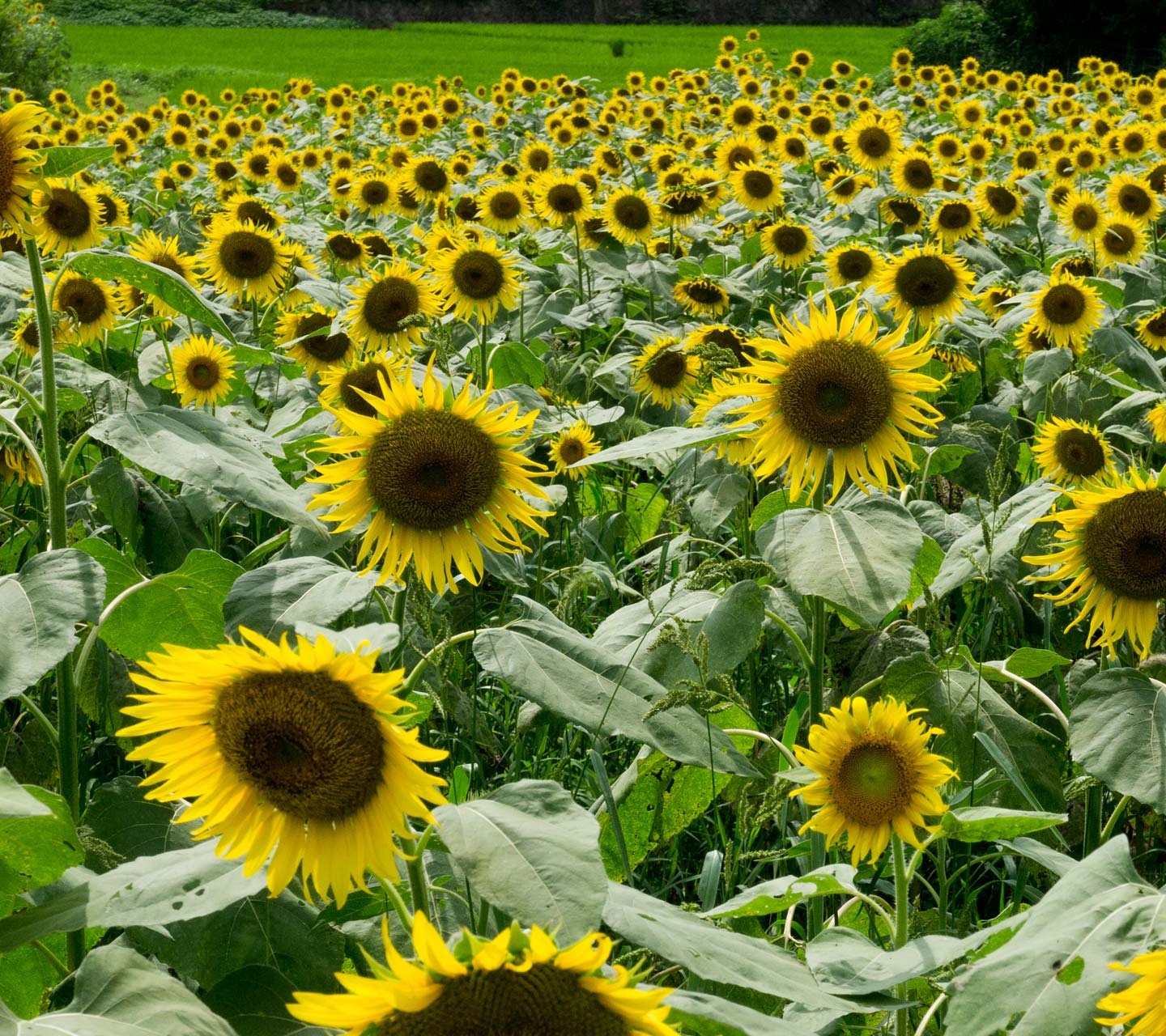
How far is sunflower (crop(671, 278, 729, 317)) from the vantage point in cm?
552

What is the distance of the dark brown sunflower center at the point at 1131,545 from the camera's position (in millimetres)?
2176

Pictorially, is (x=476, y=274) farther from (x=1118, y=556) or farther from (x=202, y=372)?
(x=1118, y=556)

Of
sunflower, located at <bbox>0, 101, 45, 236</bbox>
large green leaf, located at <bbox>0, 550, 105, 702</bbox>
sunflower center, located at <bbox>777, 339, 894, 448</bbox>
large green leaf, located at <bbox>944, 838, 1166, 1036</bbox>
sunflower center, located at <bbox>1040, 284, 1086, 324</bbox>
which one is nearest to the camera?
large green leaf, located at <bbox>944, 838, 1166, 1036</bbox>

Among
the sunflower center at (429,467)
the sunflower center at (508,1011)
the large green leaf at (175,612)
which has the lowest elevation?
the large green leaf at (175,612)

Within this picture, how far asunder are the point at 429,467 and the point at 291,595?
27 centimetres

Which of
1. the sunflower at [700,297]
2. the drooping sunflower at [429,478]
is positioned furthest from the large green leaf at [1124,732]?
the sunflower at [700,297]

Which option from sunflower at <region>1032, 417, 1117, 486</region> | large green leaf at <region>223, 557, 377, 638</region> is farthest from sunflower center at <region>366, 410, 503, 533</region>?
sunflower at <region>1032, 417, 1117, 486</region>

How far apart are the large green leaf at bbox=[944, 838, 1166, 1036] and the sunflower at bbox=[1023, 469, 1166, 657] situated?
84 centimetres

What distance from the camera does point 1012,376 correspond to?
5625 millimetres

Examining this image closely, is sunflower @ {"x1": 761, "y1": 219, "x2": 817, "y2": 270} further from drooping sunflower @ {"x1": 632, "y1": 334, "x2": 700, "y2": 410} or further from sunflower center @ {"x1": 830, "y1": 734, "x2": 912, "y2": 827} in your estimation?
sunflower center @ {"x1": 830, "y1": 734, "x2": 912, "y2": 827}

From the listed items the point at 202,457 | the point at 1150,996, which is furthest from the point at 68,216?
the point at 1150,996

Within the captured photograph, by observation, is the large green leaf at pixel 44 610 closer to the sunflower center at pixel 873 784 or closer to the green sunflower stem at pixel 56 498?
the green sunflower stem at pixel 56 498

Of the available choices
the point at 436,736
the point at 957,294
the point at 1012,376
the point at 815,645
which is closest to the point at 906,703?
the point at 815,645

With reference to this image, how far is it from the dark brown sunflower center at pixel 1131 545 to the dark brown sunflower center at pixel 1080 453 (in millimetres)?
1096
